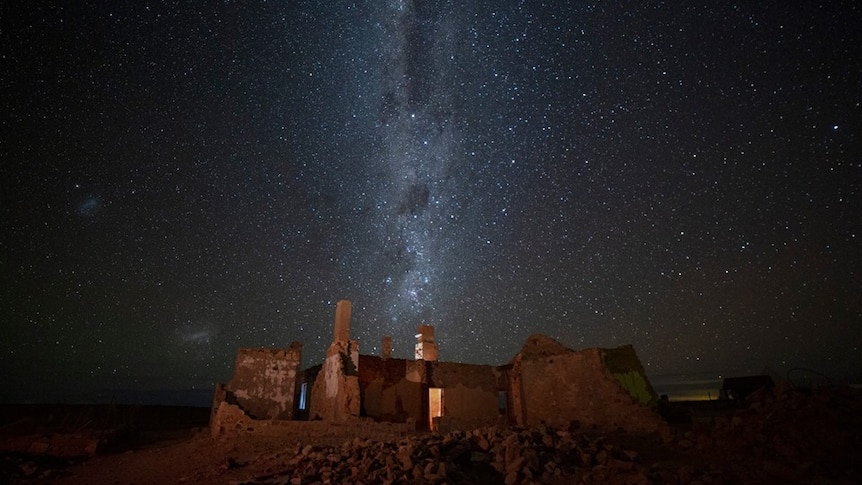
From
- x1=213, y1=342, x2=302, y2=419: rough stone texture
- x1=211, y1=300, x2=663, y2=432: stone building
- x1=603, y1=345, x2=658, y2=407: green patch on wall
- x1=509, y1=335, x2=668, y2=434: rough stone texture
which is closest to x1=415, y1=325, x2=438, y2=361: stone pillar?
x1=211, y1=300, x2=663, y2=432: stone building

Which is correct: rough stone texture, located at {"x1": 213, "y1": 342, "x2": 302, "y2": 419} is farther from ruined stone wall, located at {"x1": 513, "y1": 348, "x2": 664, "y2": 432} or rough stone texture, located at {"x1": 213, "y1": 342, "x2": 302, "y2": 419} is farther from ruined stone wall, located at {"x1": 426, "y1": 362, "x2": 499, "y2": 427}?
ruined stone wall, located at {"x1": 513, "y1": 348, "x2": 664, "y2": 432}

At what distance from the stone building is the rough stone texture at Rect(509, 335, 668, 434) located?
0.04 metres

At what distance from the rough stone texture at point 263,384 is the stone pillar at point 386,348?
514cm

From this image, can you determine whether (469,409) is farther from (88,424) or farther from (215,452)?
(88,424)

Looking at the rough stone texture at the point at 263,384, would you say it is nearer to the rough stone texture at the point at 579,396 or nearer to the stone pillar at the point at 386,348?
the stone pillar at the point at 386,348

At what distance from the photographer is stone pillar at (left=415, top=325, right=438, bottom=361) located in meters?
25.0

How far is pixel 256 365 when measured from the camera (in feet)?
60.8

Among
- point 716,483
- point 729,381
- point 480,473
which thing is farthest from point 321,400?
point 729,381

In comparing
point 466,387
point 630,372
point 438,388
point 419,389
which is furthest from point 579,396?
point 419,389

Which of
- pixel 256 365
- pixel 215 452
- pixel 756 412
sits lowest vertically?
pixel 215 452

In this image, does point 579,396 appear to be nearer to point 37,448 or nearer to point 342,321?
point 342,321

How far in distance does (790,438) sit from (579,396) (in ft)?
29.7

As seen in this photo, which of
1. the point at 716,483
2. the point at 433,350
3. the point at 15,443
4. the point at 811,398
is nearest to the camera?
the point at 716,483

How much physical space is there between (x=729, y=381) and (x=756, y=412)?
23315 mm
